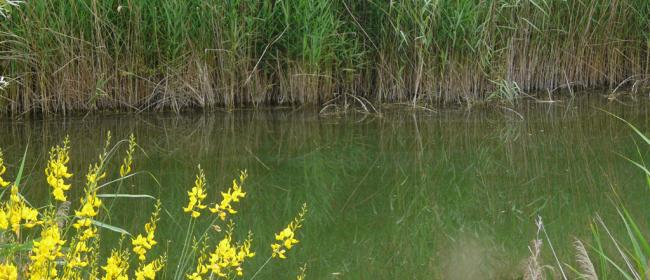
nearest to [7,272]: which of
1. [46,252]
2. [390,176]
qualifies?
[46,252]

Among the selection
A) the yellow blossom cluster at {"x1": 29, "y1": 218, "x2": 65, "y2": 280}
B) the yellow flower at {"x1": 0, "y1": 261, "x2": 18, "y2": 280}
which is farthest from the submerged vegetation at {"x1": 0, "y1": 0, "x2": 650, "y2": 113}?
the yellow flower at {"x1": 0, "y1": 261, "x2": 18, "y2": 280}

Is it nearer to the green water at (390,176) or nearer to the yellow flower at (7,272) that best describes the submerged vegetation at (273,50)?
the green water at (390,176)

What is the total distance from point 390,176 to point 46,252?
341 cm

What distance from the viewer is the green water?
12.9ft

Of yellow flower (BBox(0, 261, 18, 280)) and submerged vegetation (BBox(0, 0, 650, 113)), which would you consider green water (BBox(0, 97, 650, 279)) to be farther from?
yellow flower (BBox(0, 261, 18, 280))

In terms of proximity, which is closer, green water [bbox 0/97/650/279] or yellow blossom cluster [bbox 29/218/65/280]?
yellow blossom cluster [bbox 29/218/65/280]

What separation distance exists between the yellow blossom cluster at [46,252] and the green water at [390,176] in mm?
1576

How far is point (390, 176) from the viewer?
5164 millimetres

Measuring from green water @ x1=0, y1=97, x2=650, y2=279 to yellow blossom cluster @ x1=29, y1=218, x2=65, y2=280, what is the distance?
1.58 m

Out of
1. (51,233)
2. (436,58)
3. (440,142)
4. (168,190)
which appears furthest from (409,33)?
(51,233)

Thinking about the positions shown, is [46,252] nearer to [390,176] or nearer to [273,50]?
[390,176]

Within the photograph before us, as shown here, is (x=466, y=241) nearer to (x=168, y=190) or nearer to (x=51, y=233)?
(x=168, y=190)

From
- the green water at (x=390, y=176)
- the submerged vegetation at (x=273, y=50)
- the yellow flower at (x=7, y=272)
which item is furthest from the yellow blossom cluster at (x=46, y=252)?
the submerged vegetation at (x=273, y=50)

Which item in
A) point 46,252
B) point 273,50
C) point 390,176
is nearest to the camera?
point 46,252
